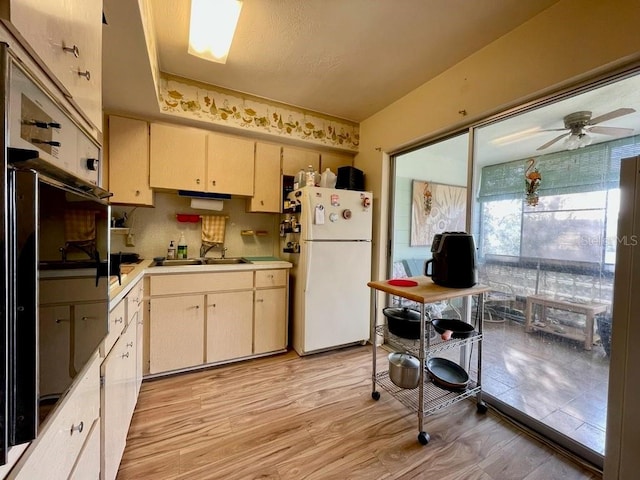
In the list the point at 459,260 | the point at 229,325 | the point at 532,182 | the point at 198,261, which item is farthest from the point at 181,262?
the point at 532,182

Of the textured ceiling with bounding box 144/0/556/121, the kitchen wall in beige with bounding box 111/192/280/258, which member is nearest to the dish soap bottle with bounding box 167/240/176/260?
the kitchen wall in beige with bounding box 111/192/280/258

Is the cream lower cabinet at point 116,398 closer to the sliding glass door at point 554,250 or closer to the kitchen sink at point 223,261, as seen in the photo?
the kitchen sink at point 223,261

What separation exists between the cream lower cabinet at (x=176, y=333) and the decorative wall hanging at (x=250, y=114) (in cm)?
158

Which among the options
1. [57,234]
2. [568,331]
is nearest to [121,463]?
[57,234]

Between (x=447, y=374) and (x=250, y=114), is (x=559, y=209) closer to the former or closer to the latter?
(x=447, y=374)

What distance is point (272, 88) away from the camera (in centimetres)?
243

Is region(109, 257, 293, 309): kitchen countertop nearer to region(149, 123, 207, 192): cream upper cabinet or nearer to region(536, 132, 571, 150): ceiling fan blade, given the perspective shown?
region(149, 123, 207, 192): cream upper cabinet

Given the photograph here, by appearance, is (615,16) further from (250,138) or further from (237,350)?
(237,350)

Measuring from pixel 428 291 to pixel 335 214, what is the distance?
1241 millimetres

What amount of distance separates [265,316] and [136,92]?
2024mm

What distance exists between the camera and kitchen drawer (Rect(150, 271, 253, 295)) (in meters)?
2.10

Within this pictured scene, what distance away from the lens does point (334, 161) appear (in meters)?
3.14

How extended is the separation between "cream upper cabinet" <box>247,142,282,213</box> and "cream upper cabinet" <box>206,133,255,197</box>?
7cm

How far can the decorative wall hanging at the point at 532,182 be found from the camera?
174 centimetres
